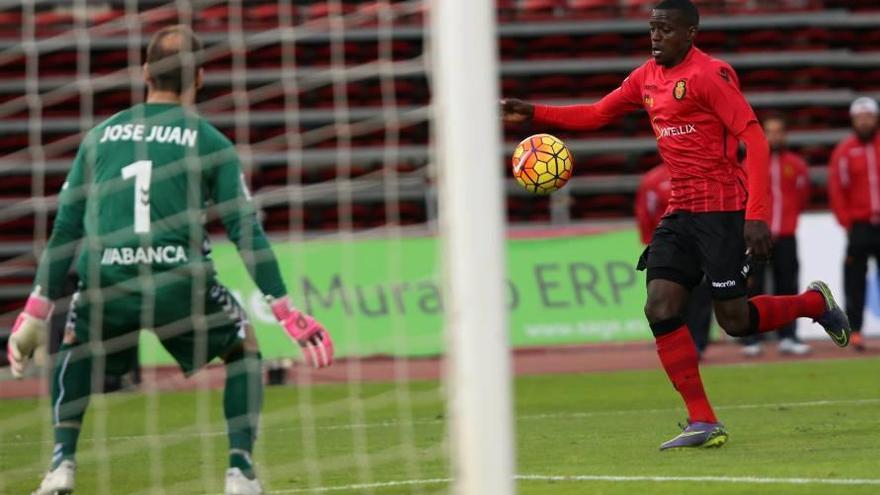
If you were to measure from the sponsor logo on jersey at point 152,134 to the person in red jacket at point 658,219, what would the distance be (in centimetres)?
784

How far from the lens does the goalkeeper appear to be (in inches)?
276

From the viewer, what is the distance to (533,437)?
9477 millimetres

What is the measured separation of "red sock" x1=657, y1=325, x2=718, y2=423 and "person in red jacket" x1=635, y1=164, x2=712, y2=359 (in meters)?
5.76

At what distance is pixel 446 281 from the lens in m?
5.59

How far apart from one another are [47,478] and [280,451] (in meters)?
2.33

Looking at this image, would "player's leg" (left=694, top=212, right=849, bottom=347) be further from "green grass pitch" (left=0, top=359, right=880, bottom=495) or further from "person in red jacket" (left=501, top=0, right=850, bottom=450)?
"green grass pitch" (left=0, top=359, right=880, bottom=495)

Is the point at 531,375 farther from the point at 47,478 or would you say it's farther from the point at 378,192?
the point at 47,478

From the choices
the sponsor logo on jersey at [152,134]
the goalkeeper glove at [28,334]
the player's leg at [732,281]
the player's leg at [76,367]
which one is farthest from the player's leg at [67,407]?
the player's leg at [732,281]

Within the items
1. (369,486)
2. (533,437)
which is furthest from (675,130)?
(369,486)

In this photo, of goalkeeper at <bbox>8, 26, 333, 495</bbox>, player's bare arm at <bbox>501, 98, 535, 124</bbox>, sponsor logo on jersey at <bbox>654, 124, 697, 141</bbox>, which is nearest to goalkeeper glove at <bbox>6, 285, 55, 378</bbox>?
goalkeeper at <bbox>8, 26, 333, 495</bbox>

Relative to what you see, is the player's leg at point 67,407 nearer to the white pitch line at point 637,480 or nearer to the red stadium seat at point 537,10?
the white pitch line at point 637,480

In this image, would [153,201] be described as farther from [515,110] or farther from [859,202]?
[859,202]

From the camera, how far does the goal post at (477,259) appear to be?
5246 mm

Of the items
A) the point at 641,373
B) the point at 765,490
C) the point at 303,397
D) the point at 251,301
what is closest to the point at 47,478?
the point at 765,490
